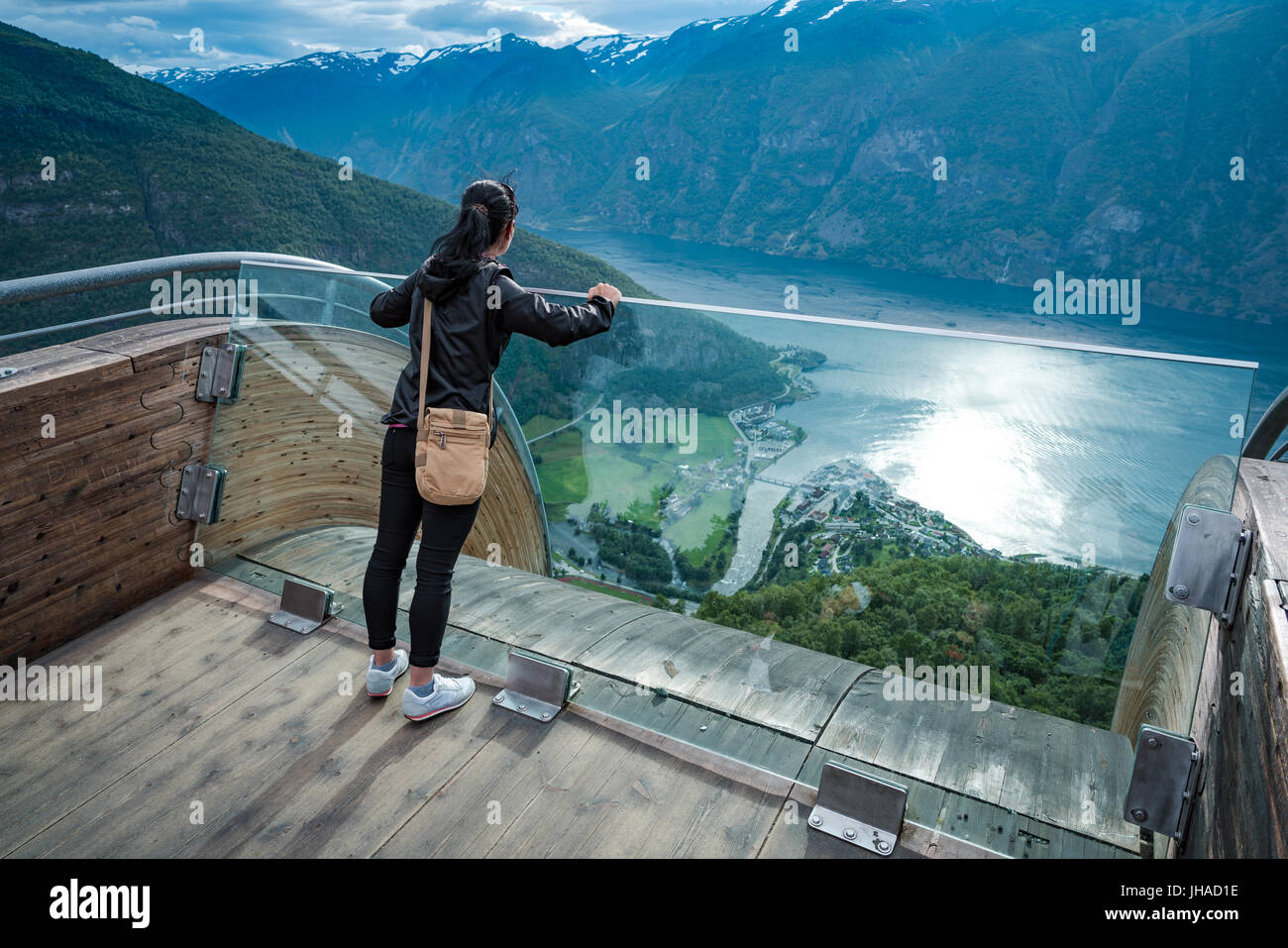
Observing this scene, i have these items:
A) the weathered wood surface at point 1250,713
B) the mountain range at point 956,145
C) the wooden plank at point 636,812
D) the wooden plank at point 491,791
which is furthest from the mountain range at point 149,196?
the mountain range at point 956,145

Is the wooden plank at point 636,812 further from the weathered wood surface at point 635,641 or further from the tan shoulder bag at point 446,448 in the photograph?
the tan shoulder bag at point 446,448

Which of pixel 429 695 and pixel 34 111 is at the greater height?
pixel 34 111

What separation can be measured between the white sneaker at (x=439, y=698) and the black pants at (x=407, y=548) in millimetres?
97

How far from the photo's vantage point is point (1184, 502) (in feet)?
5.71

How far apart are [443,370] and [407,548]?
57 centimetres

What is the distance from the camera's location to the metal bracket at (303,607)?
8.58ft

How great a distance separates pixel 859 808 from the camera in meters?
1.81

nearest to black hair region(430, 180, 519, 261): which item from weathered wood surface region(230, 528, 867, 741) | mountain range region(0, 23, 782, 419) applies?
weathered wood surface region(230, 528, 867, 741)

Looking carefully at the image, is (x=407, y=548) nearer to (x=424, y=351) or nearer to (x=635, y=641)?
(x=424, y=351)

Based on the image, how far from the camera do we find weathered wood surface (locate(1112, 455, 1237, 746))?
1681 mm

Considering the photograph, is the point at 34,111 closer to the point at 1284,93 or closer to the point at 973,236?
the point at 973,236

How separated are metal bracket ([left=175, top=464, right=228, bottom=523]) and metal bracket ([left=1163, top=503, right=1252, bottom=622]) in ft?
9.90
